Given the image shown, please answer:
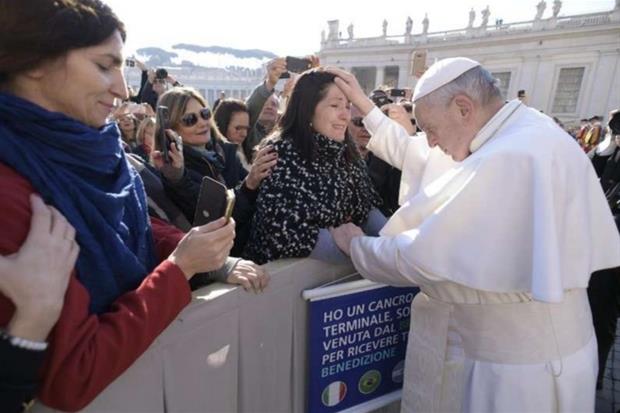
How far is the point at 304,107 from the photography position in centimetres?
226

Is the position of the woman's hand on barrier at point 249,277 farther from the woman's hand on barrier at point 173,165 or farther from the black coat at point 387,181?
the black coat at point 387,181

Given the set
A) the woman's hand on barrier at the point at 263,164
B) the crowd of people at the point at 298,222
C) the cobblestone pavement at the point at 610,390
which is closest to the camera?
the crowd of people at the point at 298,222

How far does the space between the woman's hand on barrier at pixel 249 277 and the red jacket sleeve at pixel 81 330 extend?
0.43 meters

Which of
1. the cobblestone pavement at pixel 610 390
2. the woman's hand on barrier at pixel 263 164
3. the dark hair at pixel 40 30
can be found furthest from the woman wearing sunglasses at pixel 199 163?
the cobblestone pavement at pixel 610 390

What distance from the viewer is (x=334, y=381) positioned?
2006 millimetres

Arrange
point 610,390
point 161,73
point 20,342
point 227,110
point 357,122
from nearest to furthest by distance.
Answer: point 20,342 → point 610,390 → point 357,122 → point 227,110 → point 161,73

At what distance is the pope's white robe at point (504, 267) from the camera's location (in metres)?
1.50

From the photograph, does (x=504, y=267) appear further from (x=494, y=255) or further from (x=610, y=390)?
(x=610, y=390)

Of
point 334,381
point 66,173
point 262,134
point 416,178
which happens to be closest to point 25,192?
point 66,173

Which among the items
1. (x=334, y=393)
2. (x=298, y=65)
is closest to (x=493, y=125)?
(x=334, y=393)

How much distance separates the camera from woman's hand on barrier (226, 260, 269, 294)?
1.60 meters

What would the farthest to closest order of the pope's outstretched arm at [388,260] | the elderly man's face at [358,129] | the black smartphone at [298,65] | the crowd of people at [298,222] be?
the elderly man's face at [358,129], the black smartphone at [298,65], the pope's outstretched arm at [388,260], the crowd of people at [298,222]

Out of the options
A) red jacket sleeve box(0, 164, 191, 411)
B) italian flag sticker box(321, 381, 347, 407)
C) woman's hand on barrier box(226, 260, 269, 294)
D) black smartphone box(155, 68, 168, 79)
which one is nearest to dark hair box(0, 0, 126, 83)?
red jacket sleeve box(0, 164, 191, 411)

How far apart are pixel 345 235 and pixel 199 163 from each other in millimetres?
1177
